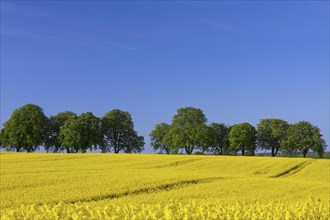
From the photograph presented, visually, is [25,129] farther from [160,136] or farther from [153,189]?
[153,189]

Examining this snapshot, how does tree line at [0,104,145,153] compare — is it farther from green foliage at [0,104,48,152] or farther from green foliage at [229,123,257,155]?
green foliage at [229,123,257,155]

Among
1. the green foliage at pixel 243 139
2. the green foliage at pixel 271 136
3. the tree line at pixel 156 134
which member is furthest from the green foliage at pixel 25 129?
the green foliage at pixel 271 136

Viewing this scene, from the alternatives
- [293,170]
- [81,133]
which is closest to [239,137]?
[81,133]

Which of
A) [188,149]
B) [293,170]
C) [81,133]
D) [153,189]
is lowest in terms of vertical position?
[153,189]

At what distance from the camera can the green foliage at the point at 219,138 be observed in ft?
282

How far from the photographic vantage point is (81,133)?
74938 millimetres

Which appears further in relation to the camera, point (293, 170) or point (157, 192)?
point (293, 170)

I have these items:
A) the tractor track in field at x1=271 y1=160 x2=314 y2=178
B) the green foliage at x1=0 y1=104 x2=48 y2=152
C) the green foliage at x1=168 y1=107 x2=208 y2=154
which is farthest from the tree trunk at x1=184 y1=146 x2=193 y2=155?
the tractor track in field at x1=271 y1=160 x2=314 y2=178

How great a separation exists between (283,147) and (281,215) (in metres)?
77.8

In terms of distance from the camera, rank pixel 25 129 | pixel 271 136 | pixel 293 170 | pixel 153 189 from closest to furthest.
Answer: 1. pixel 153 189
2. pixel 293 170
3. pixel 25 129
4. pixel 271 136

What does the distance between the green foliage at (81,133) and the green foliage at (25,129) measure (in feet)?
13.3

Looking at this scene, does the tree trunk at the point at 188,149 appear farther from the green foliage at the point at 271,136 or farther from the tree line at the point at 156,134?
the green foliage at the point at 271,136

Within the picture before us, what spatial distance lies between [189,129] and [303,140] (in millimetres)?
23470

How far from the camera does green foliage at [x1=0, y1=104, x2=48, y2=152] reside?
74250 mm
